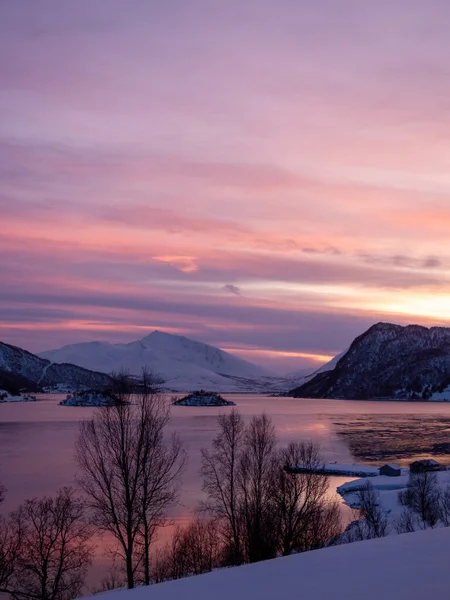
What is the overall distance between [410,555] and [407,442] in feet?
222

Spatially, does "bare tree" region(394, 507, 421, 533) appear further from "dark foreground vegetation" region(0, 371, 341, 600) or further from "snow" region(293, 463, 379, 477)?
"snow" region(293, 463, 379, 477)

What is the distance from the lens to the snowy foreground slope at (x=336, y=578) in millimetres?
6977

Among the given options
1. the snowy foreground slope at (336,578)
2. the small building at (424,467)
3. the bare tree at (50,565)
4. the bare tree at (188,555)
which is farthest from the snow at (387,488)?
the snowy foreground slope at (336,578)

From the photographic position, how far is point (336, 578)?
7.57 m

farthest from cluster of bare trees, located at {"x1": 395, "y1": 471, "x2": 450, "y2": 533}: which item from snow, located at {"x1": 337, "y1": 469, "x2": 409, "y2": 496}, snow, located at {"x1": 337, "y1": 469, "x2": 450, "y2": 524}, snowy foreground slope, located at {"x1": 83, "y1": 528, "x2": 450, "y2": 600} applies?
snowy foreground slope, located at {"x1": 83, "y1": 528, "x2": 450, "y2": 600}

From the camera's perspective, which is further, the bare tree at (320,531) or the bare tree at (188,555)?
the bare tree at (320,531)

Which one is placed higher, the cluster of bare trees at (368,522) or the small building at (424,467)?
the cluster of bare trees at (368,522)

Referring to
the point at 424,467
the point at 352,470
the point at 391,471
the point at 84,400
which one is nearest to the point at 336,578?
the point at 391,471

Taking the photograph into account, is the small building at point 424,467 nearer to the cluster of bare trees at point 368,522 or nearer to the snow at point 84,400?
the cluster of bare trees at point 368,522

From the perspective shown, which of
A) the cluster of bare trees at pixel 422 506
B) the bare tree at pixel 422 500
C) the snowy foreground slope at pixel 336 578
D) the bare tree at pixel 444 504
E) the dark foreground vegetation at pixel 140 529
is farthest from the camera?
the bare tree at pixel 422 500

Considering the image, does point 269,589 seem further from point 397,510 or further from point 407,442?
point 407,442

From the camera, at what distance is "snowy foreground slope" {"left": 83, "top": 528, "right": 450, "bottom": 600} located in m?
6.98

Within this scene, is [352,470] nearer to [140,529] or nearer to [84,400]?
[140,529]

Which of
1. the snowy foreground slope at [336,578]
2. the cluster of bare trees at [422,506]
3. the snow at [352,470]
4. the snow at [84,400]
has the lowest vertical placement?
the snow at [84,400]
